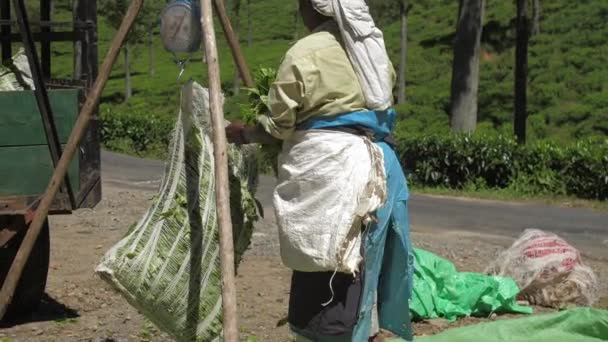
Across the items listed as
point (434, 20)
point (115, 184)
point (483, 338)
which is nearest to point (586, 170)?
point (115, 184)

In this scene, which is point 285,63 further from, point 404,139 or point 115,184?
point 404,139

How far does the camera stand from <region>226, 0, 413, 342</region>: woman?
3693mm

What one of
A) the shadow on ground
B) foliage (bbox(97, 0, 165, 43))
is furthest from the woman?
foliage (bbox(97, 0, 165, 43))

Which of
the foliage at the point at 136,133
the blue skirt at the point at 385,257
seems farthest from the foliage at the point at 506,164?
the blue skirt at the point at 385,257

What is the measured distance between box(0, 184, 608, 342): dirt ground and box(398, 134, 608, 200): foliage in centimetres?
551

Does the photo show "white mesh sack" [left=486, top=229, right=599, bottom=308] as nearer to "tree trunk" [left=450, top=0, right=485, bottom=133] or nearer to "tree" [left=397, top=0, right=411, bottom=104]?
"tree trunk" [left=450, top=0, right=485, bottom=133]

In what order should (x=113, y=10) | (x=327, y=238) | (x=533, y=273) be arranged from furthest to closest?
(x=113, y=10) → (x=533, y=273) → (x=327, y=238)

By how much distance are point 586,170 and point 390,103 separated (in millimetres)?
12864

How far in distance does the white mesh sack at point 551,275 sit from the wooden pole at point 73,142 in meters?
3.53

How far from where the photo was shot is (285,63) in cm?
369

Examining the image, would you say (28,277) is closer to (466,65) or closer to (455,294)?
(455,294)

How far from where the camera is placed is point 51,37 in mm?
6312

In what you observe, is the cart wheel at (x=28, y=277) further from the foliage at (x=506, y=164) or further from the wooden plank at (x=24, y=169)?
the foliage at (x=506, y=164)

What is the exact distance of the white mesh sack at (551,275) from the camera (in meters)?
6.84
